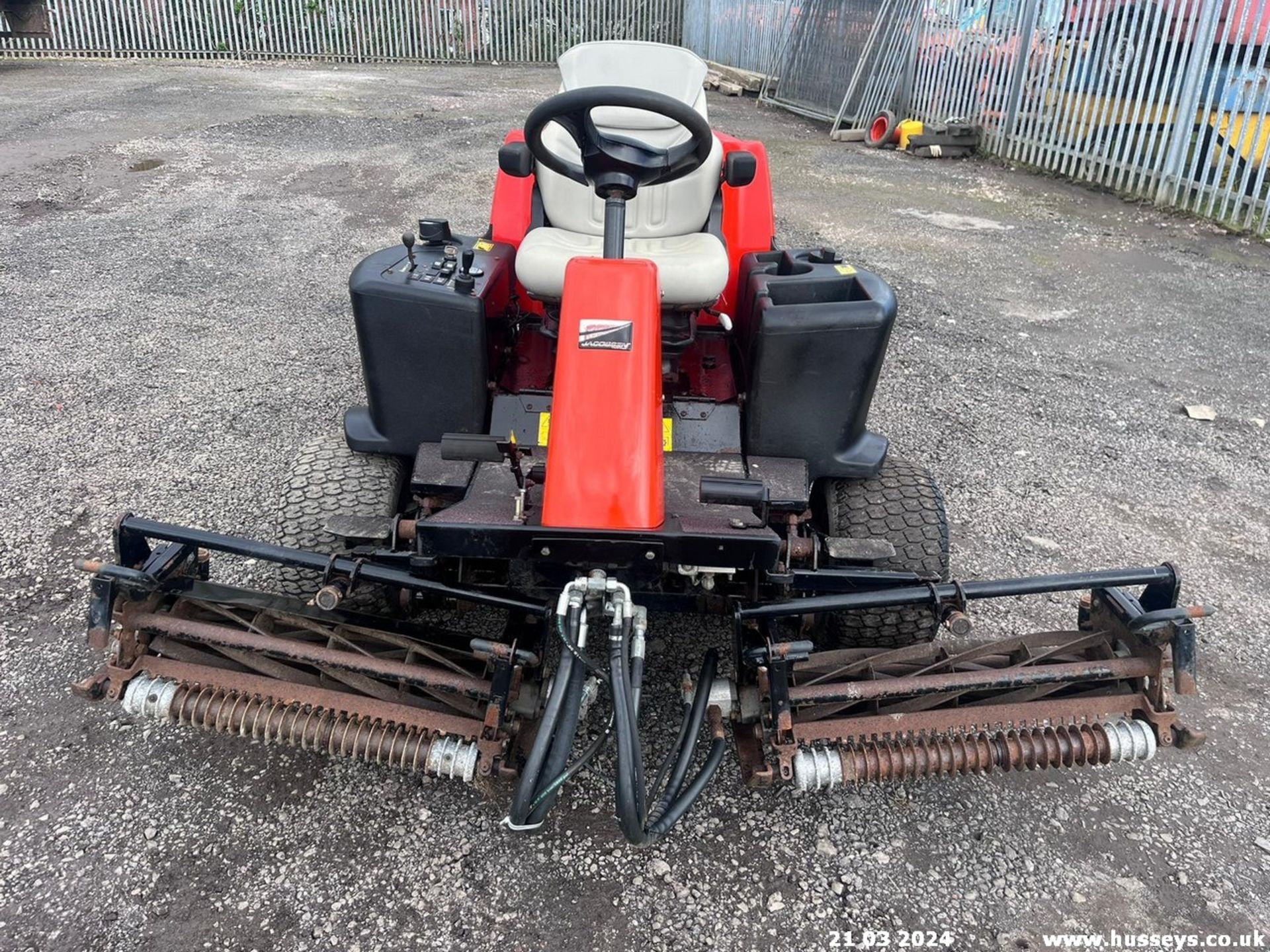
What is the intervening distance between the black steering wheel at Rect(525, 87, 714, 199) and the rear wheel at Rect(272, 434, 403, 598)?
106cm

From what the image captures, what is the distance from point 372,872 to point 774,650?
1.05 metres

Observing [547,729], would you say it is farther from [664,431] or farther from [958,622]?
[664,431]

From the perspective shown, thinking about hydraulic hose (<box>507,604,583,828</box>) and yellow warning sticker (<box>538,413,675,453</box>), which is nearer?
hydraulic hose (<box>507,604,583,828</box>)

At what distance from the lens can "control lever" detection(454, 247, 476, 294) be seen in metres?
2.57

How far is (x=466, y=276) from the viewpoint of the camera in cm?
264

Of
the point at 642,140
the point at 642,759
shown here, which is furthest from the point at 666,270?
the point at 642,759

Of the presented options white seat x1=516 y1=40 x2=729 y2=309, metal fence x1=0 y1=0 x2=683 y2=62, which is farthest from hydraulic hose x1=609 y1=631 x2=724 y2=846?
metal fence x1=0 y1=0 x2=683 y2=62

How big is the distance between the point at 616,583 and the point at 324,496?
120cm

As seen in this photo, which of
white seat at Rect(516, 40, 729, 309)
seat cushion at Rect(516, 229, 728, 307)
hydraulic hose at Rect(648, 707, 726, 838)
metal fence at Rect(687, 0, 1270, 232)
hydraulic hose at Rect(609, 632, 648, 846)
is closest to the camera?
hydraulic hose at Rect(609, 632, 648, 846)

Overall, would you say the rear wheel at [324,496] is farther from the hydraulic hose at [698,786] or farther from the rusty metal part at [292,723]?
the hydraulic hose at [698,786]

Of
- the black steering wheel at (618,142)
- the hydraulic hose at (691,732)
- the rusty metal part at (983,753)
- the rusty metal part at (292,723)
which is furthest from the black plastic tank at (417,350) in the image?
the rusty metal part at (983,753)

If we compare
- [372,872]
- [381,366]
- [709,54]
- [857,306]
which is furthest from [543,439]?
[709,54]

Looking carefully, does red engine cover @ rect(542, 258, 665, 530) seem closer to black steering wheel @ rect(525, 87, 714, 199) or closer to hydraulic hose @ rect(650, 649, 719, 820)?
black steering wheel @ rect(525, 87, 714, 199)

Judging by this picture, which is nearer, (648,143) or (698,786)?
(698,786)
